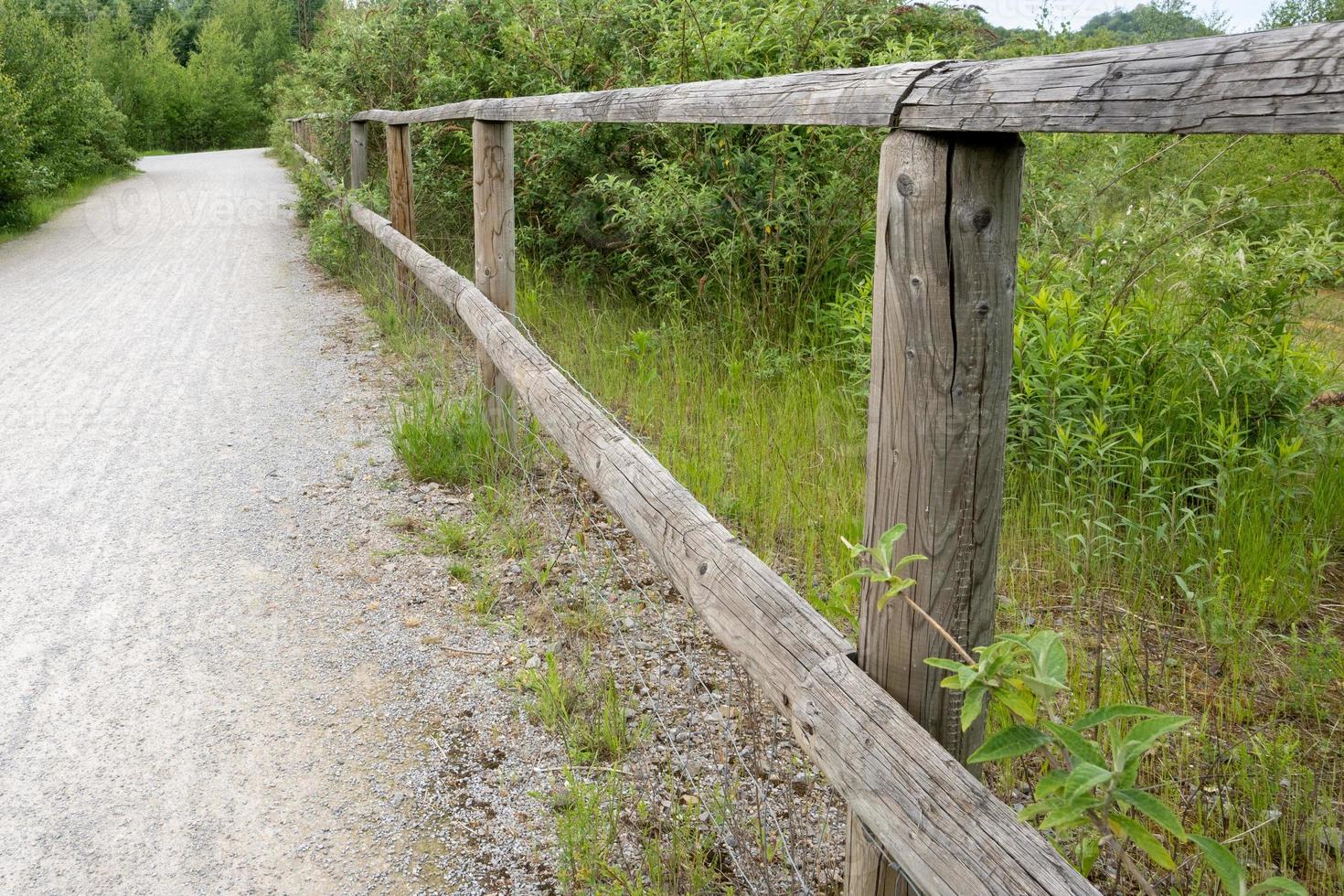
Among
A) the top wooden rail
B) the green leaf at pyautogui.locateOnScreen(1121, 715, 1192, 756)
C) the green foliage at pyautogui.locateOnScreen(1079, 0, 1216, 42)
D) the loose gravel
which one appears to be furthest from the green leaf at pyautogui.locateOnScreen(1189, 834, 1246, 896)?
the green foliage at pyautogui.locateOnScreen(1079, 0, 1216, 42)

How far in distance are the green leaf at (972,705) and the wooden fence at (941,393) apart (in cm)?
13

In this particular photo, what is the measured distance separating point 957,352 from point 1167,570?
2.20 meters

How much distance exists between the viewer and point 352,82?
9.59 metres

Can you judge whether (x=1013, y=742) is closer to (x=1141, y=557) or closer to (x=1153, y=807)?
(x=1153, y=807)

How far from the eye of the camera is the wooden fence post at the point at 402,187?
7.39 m

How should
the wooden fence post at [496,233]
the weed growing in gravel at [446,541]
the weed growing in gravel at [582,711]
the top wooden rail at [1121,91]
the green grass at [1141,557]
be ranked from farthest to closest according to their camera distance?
1. the wooden fence post at [496,233]
2. the weed growing in gravel at [446,541]
3. the weed growing in gravel at [582,711]
4. the green grass at [1141,557]
5. the top wooden rail at [1121,91]

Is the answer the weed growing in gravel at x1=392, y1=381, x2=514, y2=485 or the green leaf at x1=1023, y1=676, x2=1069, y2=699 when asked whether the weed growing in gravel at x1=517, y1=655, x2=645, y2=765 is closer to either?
the green leaf at x1=1023, y1=676, x2=1069, y2=699

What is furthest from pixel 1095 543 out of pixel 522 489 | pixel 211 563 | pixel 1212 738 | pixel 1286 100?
pixel 211 563

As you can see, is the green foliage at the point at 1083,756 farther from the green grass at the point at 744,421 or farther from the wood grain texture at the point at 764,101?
the green grass at the point at 744,421

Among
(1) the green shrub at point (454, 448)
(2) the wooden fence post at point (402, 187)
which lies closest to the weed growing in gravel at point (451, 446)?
(1) the green shrub at point (454, 448)

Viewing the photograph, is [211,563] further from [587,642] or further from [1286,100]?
[1286,100]

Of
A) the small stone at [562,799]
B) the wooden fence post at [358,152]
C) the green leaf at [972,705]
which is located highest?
the wooden fence post at [358,152]

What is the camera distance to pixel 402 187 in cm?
749

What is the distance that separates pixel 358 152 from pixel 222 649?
718 cm
